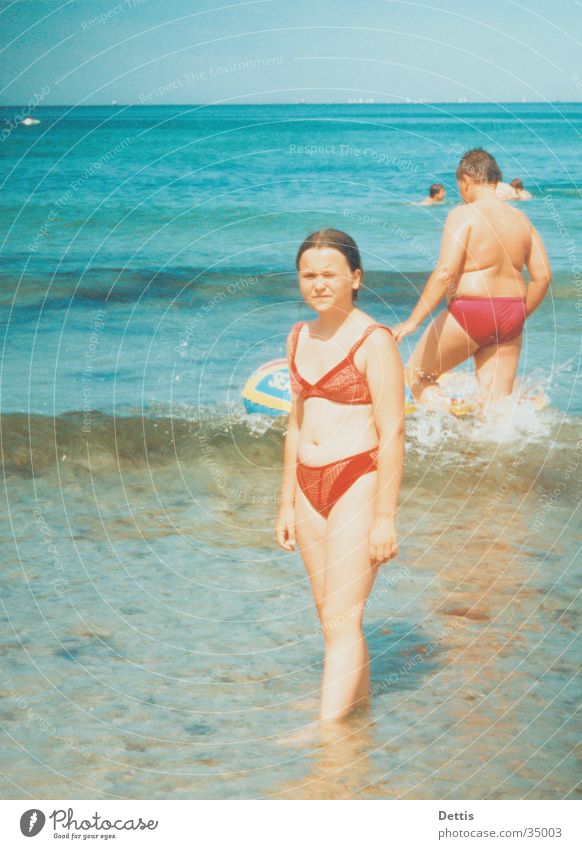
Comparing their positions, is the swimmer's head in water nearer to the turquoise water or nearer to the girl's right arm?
the turquoise water

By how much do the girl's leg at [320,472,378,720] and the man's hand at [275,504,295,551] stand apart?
19cm

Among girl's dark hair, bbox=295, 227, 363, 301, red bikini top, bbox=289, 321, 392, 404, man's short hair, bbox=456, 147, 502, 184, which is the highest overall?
man's short hair, bbox=456, 147, 502, 184

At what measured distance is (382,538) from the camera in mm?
3686

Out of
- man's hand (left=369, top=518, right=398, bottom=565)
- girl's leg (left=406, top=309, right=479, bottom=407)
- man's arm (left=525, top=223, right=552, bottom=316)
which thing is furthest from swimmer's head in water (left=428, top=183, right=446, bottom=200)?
man's hand (left=369, top=518, right=398, bottom=565)

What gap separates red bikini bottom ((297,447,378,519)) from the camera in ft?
12.3

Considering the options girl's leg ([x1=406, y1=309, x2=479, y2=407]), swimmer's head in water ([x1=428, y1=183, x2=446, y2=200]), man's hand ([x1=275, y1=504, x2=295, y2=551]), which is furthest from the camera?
swimmer's head in water ([x1=428, y1=183, x2=446, y2=200])

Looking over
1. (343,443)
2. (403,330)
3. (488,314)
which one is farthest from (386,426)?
(488,314)

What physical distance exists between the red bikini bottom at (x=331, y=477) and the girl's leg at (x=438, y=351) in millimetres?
2976

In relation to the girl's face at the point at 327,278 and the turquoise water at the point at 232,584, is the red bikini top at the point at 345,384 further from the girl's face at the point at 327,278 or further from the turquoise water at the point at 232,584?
the turquoise water at the point at 232,584

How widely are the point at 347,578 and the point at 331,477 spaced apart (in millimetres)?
342

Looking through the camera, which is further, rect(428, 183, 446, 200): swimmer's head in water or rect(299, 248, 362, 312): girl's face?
rect(428, 183, 446, 200): swimmer's head in water

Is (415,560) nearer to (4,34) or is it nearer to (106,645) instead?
(106,645)

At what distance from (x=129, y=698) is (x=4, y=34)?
12.0 metres

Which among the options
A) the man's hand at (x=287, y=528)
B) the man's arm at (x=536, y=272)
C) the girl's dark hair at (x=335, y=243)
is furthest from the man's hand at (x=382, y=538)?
the man's arm at (x=536, y=272)
